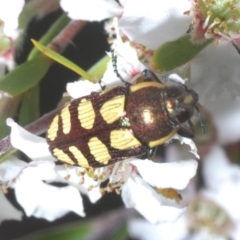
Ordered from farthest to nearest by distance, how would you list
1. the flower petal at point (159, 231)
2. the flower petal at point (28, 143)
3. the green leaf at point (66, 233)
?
the flower petal at point (159, 231) → the green leaf at point (66, 233) → the flower petal at point (28, 143)

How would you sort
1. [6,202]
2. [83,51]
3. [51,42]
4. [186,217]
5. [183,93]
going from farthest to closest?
[186,217]
[83,51]
[6,202]
[51,42]
[183,93]

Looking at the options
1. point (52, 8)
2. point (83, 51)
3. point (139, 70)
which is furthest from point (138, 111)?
point (83, 51)

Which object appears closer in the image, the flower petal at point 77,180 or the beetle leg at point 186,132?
the beetle leg at point 186,132

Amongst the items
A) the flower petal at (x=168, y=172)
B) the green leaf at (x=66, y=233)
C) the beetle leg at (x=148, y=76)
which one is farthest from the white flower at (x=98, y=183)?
the green leaf at (x=66, y=233)

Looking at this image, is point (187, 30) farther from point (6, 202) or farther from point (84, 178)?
point (6, 202)

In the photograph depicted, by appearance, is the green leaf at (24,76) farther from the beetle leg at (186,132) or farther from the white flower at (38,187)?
the beetle leg at (186,132)

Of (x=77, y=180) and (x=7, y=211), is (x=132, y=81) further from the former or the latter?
(x=7, y=211)

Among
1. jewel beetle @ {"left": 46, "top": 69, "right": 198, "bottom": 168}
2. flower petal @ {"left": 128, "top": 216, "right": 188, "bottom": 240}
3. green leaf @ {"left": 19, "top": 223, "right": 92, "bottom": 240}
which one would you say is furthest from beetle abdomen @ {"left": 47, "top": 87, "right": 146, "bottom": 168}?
flower petal @ {"left": 128, "top": 216, "right": 188, "bottom": 240}
